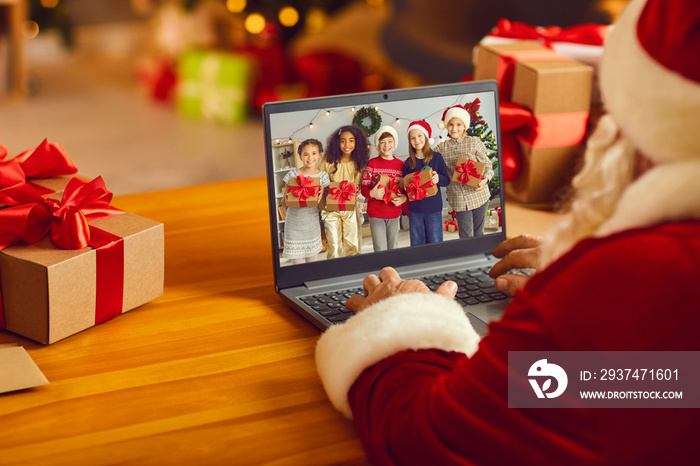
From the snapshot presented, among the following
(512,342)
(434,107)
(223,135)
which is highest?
(434,107)

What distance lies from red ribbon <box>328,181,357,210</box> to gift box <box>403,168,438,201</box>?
72 millimetres

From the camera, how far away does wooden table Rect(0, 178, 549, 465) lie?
65 centimetres

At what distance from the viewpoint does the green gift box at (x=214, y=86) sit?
369cm

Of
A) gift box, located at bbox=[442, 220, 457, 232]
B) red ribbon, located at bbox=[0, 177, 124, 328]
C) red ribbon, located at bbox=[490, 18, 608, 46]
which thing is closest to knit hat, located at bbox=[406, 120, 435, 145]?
gift box, located at bbox=[442, 220, 457, 232]

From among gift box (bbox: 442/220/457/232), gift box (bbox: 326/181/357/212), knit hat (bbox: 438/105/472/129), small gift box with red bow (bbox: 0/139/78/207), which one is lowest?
gift box (bbox: 442/220/457/232)

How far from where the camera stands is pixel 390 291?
80 cm

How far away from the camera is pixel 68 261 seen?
2.53ft

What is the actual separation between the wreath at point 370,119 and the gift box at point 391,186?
6cm

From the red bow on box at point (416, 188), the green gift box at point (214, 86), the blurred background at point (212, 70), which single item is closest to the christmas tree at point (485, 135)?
the red bow on box at point (416, 188)

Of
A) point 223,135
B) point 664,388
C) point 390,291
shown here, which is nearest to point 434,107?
point 390,291

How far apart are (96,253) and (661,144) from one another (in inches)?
23.1

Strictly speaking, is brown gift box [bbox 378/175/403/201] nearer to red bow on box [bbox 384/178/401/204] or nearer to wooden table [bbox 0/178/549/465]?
red bow on box [bbox 384/178/401/204]

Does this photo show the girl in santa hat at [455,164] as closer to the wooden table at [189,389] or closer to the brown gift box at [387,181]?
the brown gift box at [387,181]

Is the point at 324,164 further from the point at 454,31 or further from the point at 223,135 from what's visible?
the point at 223,135
